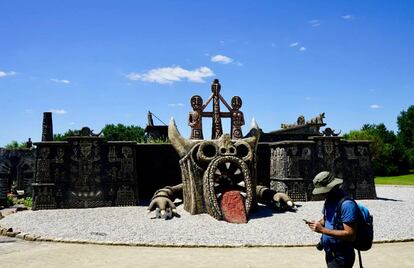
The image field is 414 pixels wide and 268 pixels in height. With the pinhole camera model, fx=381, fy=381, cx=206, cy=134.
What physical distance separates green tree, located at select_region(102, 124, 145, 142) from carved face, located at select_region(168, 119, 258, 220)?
42122 mm

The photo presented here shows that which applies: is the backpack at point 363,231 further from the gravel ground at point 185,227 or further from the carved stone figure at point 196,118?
the carved stone figure at point 196,118

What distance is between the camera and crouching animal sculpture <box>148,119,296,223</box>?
12195 millimetres

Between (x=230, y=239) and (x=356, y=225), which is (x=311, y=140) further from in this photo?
(x=356, y=225)

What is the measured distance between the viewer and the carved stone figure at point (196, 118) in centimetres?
1648

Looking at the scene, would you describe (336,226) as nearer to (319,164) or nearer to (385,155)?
(319,164)

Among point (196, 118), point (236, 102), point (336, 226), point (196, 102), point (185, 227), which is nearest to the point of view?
point (336, 226)

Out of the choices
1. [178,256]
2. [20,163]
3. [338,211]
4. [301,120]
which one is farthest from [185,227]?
[301,120]

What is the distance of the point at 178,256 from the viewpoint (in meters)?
8.30

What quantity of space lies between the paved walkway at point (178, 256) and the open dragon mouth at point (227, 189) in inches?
115

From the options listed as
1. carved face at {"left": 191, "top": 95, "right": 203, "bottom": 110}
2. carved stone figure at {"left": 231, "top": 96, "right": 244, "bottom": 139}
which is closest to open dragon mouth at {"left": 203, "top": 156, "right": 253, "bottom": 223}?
carved stone figure at {"left": 231, "top": 96, "right": 244, "bottom": 139}

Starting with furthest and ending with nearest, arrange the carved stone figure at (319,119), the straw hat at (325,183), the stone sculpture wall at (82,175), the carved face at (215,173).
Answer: the carved stone figure at (319,119)
the stone sculpture wall at (82,175)
the carved face at (215,173)
the straw hat at (325,183)

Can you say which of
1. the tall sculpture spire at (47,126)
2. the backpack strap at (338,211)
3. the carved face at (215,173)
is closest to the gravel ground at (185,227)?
the carved face at (215,173)

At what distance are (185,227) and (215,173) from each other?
2250mm

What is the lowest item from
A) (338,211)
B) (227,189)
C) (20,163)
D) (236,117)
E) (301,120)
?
(227,189)
